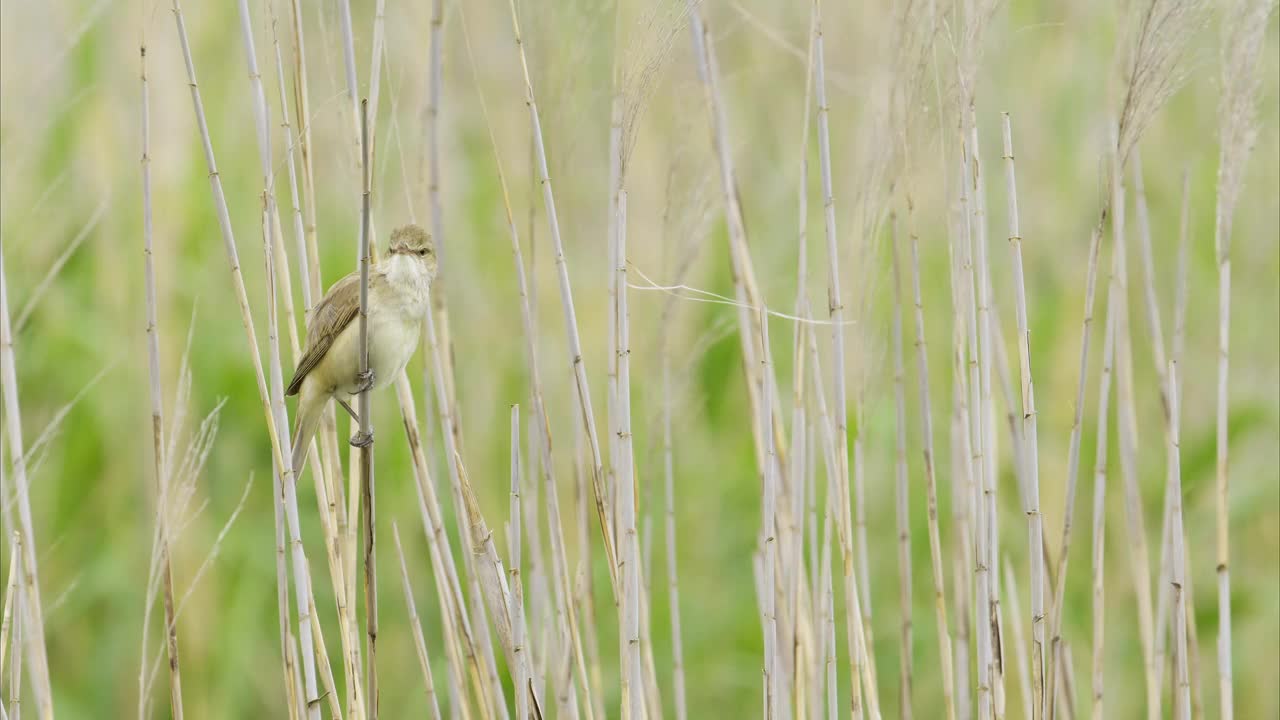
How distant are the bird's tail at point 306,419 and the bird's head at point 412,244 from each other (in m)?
0.28

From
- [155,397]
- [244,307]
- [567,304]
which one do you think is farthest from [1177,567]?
[155,397]

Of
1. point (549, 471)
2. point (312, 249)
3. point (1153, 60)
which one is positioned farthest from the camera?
point (312, 249)

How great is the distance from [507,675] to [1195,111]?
2.83 meters

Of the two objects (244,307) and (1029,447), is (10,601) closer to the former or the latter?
(244,307)

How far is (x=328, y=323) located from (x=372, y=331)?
0.20 meters

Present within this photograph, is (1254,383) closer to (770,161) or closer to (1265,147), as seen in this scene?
(1265,147)

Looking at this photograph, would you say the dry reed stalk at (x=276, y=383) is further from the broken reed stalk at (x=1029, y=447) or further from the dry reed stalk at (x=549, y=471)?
the broken reed stalk at (x=1029, y=447)

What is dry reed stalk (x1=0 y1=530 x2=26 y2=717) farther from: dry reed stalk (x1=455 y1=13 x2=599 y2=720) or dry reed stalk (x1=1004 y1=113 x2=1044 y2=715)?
dry reed stalk (x1=1004 y1=113 x2=1044 y2=715)

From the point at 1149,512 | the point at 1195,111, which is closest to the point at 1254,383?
the point at 1149,512

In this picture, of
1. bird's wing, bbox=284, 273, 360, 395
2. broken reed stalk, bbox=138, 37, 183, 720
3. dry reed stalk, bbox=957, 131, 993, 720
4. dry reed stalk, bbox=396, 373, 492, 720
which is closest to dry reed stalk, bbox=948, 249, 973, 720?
dry reed stalk, bbox=957, 131, 993, 720

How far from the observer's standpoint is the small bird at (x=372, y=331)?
2.04 metres

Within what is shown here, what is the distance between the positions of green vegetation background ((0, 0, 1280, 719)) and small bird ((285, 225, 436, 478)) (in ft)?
2.72

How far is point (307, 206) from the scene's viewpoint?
186 cm

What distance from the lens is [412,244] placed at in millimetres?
2098
